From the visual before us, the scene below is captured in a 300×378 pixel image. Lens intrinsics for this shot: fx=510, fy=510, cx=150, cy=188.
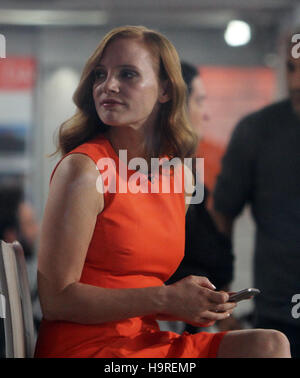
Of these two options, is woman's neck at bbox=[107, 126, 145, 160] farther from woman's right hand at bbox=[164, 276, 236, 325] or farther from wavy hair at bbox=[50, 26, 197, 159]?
woman's right hand at bbox=[164, 276, 236, 325]

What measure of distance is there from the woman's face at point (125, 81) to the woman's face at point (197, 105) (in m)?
0.18

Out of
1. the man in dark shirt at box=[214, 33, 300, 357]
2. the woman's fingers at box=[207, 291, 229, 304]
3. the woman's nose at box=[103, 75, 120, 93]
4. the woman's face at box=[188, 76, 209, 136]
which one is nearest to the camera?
the woman's fingers at box=[207, 291, 229, 304]

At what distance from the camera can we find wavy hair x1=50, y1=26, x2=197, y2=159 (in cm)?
107

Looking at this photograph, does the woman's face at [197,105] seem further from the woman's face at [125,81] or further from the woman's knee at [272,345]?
the woman's knee at [272,345]

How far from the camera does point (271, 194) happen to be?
1.39 metres

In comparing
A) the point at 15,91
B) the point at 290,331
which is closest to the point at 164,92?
the point at 290,331

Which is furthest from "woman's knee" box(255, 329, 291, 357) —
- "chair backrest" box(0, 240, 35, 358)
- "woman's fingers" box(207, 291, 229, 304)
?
"chair backrest" box(0, 240, 35, 358)

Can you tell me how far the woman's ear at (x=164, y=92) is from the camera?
1073 millimetres

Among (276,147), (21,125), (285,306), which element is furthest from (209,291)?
(21,125)

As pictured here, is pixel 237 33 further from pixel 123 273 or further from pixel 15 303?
pixel 15 303

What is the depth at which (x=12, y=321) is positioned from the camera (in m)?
0.99

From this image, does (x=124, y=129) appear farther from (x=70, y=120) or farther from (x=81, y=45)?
(x=81, y=45)

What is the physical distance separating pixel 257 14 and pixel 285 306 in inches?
30.5

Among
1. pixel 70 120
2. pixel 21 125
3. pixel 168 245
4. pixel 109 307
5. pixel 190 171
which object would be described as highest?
pixel 21 125
